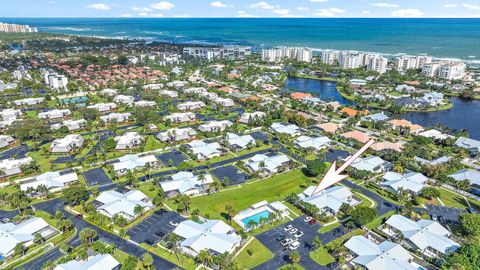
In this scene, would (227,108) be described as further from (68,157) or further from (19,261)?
(19,261)

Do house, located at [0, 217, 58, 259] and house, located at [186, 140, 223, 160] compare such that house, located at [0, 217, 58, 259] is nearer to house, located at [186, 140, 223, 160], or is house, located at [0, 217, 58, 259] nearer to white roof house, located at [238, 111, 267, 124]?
house, located at [186, 140, 223, 160]

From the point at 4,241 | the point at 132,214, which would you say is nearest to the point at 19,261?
the point at 4,241

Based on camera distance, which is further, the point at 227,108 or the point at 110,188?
the point at 227,108

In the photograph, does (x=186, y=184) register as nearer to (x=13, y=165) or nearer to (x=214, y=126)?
(x=214, y=126)

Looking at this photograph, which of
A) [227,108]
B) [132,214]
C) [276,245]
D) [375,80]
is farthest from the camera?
[375,80]

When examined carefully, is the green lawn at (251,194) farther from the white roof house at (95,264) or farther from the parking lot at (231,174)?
the white roof house at (95,264)

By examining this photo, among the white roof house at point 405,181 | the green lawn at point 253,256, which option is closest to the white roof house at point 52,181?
the green lawn at point 253,256
